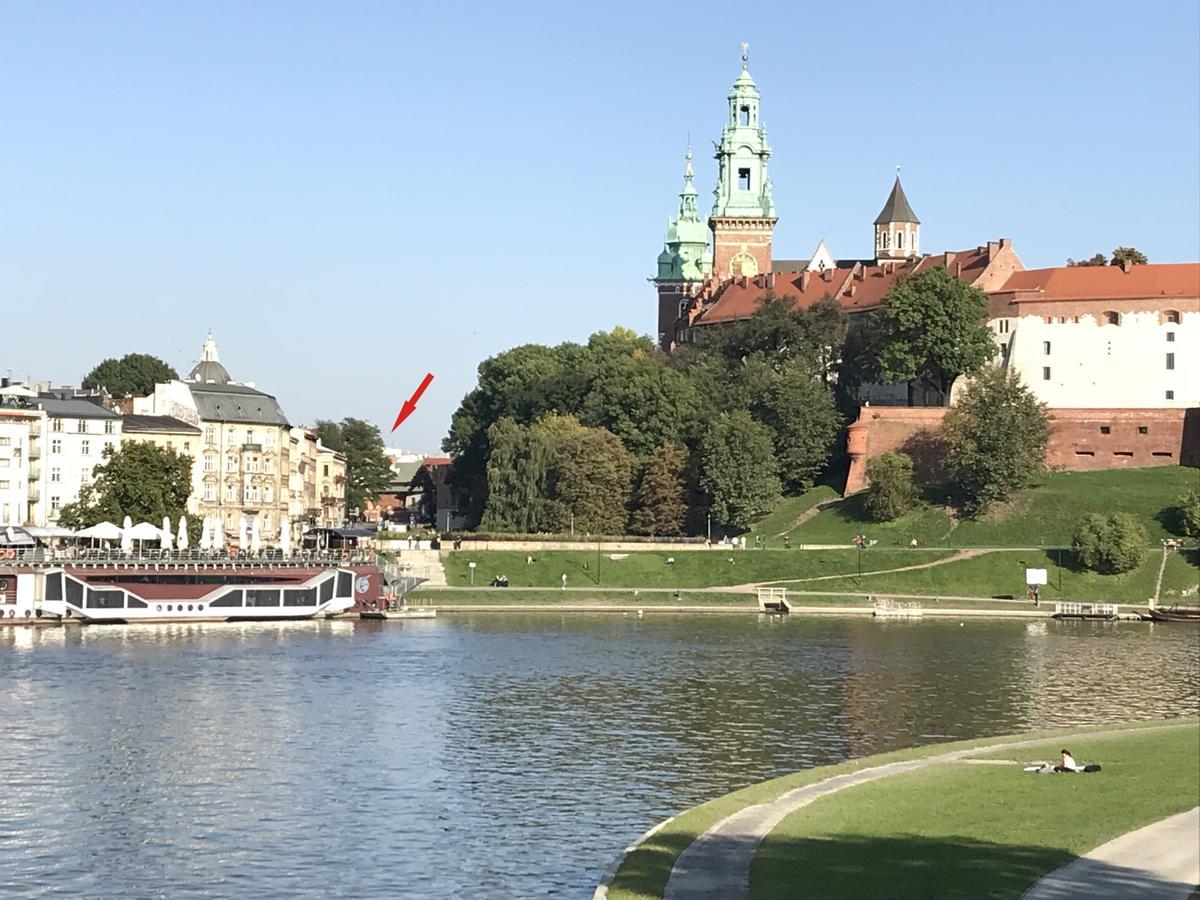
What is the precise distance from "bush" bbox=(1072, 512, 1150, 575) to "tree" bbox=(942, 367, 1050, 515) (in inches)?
424

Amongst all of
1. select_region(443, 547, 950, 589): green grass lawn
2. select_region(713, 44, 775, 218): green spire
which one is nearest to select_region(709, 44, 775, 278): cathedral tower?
select_region(713, 44, 775, 218): green spire

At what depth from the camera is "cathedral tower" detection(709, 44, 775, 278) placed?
191 meters

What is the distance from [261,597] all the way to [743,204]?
104277 millimetres

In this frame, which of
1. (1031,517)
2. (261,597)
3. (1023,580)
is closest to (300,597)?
(261,597)

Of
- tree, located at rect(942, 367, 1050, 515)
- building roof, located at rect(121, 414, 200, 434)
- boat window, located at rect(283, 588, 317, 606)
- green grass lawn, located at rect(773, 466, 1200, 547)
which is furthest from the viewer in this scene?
building roof, located at rect(121, 414, 200, 434)

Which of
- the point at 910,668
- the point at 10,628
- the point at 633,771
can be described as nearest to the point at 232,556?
the point at 10,628

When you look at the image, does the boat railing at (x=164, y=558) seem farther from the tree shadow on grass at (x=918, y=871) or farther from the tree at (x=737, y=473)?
the tree shadow on grass at (x=918, y=871)

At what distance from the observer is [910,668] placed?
77688 millimetres

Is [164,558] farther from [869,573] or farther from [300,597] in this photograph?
[869,573]

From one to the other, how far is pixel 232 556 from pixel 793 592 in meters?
31.9

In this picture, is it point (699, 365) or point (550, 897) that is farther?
point (699, 365)

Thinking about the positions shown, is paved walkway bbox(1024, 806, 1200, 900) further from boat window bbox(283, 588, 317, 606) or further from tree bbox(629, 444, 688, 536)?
tree bbox(629, 444, 688, 536)

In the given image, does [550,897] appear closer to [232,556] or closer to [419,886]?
[419,886]

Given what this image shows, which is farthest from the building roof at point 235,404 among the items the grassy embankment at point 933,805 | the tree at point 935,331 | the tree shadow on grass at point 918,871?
the tree shadow on grass at point 918,871
